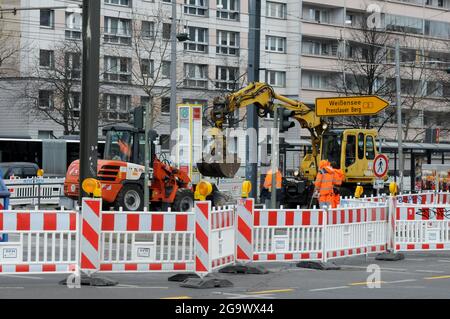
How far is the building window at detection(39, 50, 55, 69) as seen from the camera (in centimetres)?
5578

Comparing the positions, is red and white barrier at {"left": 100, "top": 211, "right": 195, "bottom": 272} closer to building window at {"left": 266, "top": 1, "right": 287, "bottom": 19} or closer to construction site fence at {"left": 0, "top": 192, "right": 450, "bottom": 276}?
construction site fence at {"left": 0, "top": 192, "right": 450, "bottom": 276}

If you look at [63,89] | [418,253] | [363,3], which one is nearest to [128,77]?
[63,89]

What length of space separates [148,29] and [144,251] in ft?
157

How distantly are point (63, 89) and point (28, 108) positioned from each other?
374cm

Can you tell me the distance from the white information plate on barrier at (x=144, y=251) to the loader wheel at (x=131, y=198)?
1445 cm

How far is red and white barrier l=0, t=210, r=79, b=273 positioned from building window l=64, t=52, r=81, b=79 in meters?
40.6

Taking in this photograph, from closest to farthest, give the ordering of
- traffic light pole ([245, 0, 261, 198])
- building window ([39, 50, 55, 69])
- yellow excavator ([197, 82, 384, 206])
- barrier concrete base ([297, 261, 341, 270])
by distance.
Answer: barrier concrete base ([297, 261, 341, 270]), traffic light pole ([245, 0, 261, 198]), yellow excavator ([197, 82, 384, 206]), building window ([39, 50, 55, 69])

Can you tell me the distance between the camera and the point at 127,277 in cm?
1560

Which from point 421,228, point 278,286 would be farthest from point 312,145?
point 278,286

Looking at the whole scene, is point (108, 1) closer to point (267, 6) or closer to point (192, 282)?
point (267, 6)

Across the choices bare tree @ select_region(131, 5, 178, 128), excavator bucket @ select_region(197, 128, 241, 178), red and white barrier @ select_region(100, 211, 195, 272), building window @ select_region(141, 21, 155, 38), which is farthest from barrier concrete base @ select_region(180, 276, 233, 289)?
building window @ select_region(141, 21, 155, 38)

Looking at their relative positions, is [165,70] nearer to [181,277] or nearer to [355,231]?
[355,231]

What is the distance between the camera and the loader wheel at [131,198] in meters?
28.8
